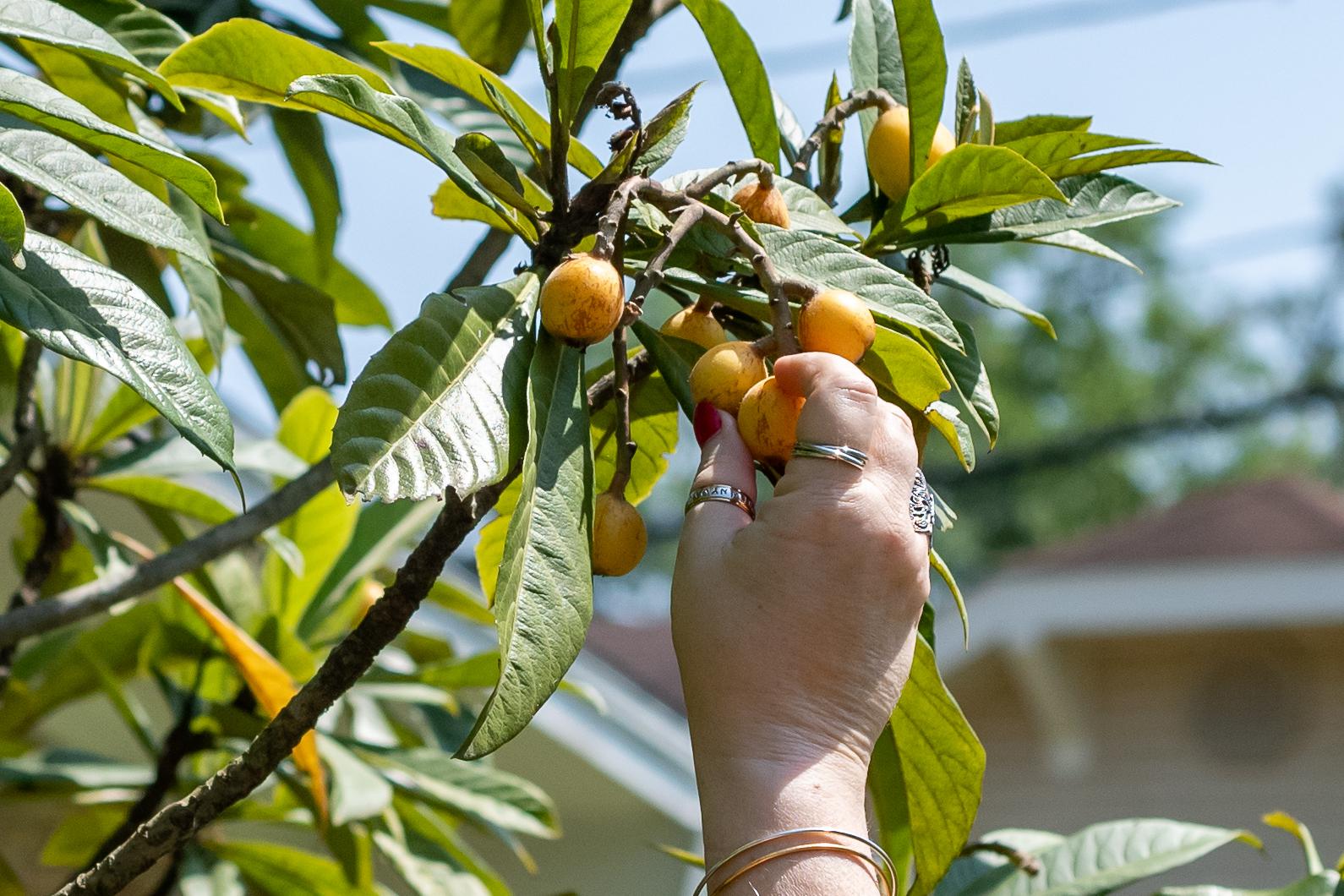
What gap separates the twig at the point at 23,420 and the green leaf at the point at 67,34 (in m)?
0.68

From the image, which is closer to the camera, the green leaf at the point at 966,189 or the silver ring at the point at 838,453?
the silver ring at the point at 838,453

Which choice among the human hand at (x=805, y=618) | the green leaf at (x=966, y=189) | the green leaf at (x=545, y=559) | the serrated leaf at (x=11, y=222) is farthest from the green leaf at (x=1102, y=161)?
the serrated leaf at (x=11, y=222)

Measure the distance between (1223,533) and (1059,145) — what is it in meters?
6.63

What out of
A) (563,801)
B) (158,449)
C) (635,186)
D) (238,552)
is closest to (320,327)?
(158,449)

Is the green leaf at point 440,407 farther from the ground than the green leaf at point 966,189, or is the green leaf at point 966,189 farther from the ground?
the green leaf at point 966,189

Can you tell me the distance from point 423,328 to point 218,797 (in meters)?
0.51

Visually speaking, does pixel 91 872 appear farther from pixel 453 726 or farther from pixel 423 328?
pixel 453 726

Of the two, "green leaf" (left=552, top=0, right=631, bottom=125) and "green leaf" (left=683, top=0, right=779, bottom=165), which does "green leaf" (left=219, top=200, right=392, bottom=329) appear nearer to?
"green leaf" (left=683, top=0, right=779, bottom=165)

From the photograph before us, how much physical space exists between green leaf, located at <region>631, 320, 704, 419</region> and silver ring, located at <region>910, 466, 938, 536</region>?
0.20m

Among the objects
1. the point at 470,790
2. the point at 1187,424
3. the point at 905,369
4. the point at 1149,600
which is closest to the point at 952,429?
the point at 905,369

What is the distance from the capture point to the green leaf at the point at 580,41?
1.20 meters

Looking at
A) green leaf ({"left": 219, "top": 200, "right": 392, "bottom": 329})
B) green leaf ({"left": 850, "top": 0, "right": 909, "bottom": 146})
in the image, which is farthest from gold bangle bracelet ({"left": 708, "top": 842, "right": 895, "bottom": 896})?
green leaf ({"left": 219, "top": 200, "right": 392, "bottom": 329})

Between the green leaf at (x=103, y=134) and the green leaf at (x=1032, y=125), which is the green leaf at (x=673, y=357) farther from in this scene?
the green leaf at (x=1032, y=125)

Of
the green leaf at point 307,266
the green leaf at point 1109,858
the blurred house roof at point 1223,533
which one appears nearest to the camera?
the green leaf at point 1109,858
